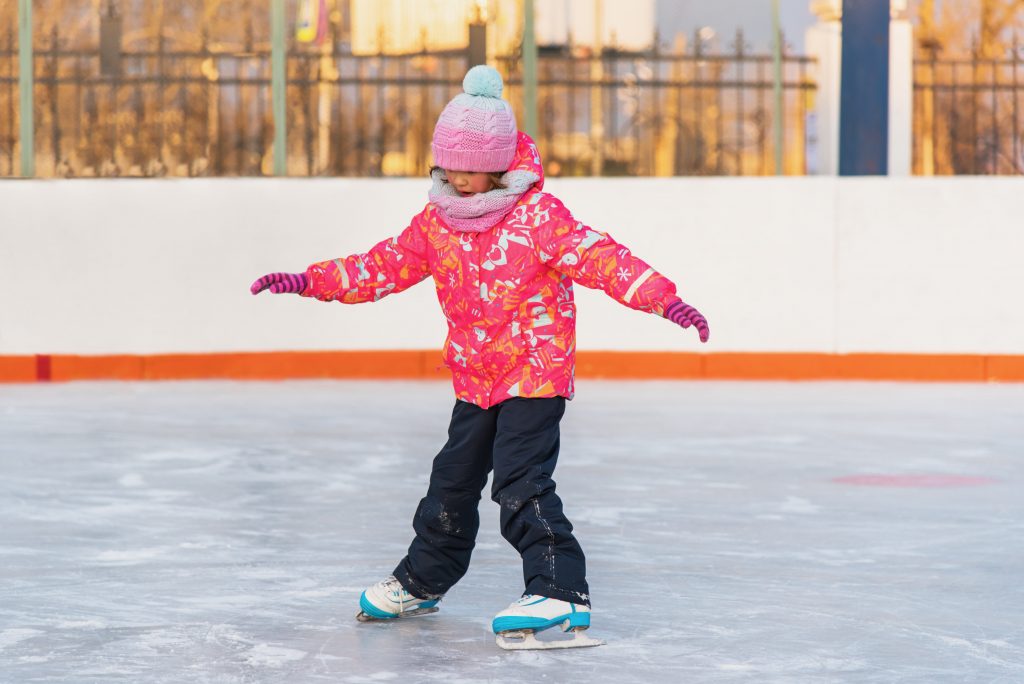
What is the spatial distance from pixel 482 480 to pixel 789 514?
1.88 meters

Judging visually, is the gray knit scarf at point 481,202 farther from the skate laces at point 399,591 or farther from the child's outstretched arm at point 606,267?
the skate laces at point 399,591

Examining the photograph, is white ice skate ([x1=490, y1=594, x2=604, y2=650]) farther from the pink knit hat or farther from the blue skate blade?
the pink knit hat

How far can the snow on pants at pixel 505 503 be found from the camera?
4.01 m

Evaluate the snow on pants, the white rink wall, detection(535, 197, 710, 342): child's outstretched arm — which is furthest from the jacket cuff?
the white rink wall

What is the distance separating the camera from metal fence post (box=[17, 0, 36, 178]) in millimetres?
10367

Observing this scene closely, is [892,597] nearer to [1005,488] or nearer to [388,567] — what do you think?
[388,567]

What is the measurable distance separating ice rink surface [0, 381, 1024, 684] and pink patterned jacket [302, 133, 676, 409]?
1.87ft

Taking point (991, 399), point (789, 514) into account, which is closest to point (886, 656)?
point (789, 514)

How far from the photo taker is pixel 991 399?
942 centimetres

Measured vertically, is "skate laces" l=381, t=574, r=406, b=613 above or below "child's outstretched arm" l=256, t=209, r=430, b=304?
below

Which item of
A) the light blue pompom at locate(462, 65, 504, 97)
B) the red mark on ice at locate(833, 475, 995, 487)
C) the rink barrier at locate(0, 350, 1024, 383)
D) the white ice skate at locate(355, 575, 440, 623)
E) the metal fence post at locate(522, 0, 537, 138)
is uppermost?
the metal fence post at locate(522, 0, 537, 138)

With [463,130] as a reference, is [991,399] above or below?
below

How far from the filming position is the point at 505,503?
159 inches

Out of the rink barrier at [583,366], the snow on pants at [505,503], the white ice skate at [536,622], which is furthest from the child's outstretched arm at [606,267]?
the rink barrier at [583,366]
